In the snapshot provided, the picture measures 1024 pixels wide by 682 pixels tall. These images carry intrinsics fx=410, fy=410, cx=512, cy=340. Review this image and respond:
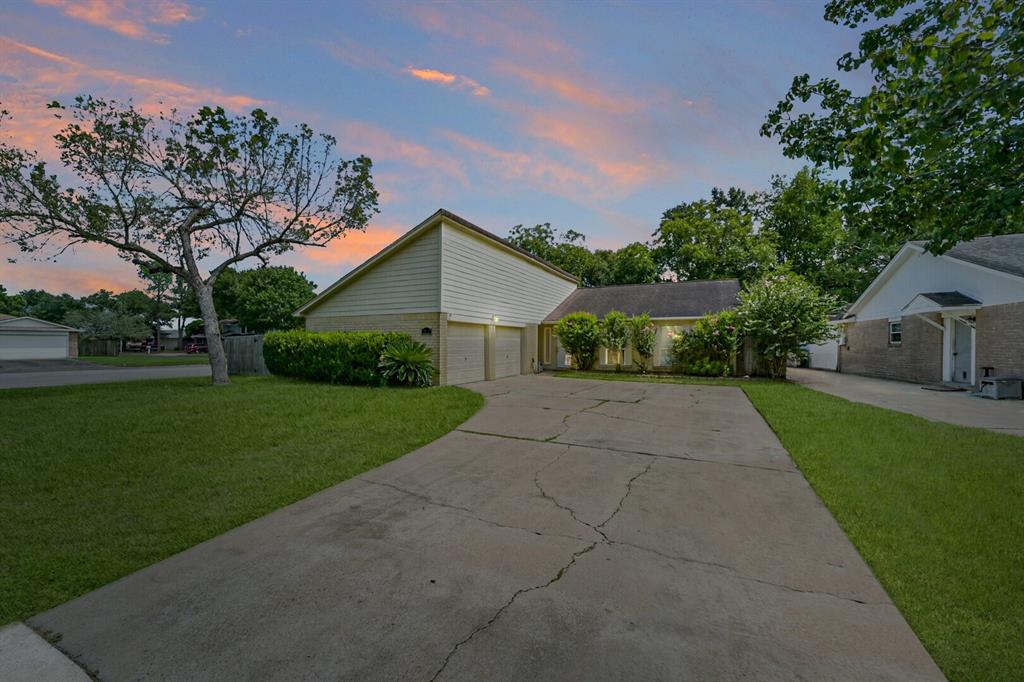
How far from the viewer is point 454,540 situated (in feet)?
10.8

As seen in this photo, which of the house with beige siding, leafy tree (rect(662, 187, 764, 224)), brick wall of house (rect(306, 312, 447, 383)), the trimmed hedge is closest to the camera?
the trimmed hedge

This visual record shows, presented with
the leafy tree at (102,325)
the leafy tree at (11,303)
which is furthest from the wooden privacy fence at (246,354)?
the leafy tree at (11,303)

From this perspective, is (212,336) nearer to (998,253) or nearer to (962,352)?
(962,352)

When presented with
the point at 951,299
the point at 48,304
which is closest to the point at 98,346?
the point at 48,304

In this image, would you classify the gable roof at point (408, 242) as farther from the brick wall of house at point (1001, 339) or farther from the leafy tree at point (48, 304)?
the leafy tree at point (48, 304)

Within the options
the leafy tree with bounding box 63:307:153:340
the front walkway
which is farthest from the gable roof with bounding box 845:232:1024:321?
the leafy tree with bounding box 63:307:153:340

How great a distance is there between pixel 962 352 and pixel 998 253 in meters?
3.09

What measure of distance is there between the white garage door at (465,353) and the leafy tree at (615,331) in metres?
5.53

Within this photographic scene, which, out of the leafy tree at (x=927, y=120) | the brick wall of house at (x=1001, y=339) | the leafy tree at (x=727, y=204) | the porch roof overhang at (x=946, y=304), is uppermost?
the leafy tree at (x=727, y=204)

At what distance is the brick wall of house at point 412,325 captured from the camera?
40.7 ft

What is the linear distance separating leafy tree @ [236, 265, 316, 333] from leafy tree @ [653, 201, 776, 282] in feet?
104

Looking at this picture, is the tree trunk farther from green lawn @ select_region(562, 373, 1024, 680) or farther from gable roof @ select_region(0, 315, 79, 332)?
gable roof @ select_region(0, 315, 79, 332)

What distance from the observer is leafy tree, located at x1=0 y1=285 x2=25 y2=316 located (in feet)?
166

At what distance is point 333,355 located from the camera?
13.0 meters
